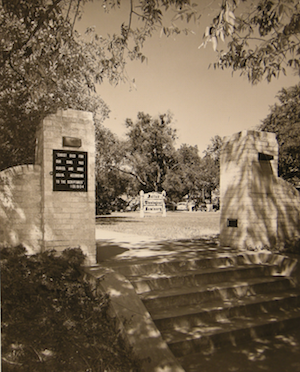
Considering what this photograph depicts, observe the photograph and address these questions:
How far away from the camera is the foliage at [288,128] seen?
17.4 metres

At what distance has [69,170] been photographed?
5605 millimetres

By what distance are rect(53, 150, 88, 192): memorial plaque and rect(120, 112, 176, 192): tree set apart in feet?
59.1

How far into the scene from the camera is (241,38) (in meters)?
5.59

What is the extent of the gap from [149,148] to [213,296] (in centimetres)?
2093

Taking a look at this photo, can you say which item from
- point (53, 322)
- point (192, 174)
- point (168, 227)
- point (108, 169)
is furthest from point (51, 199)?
point (192, 174)


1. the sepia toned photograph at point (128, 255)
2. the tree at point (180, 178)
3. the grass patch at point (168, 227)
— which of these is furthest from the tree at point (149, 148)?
the sepia toned photograph at point (128, 255)

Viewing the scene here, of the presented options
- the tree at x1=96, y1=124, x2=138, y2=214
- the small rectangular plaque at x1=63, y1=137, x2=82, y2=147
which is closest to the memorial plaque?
the small rectangular plaque at x1=63, y1=137, x2=82, y2=147

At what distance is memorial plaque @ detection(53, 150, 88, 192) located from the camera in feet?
18.1

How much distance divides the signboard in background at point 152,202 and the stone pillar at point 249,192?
45.0 ft

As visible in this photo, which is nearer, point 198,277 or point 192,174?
point 198,277

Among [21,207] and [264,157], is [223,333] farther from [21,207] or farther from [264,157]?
[264,157]

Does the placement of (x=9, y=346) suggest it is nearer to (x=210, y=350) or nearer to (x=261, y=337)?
(x=210, y=350)

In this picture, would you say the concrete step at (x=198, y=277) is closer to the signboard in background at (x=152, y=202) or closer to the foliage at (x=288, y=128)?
the foliage at (x=288, y=128)

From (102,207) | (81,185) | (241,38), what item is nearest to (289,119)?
(102,207)
